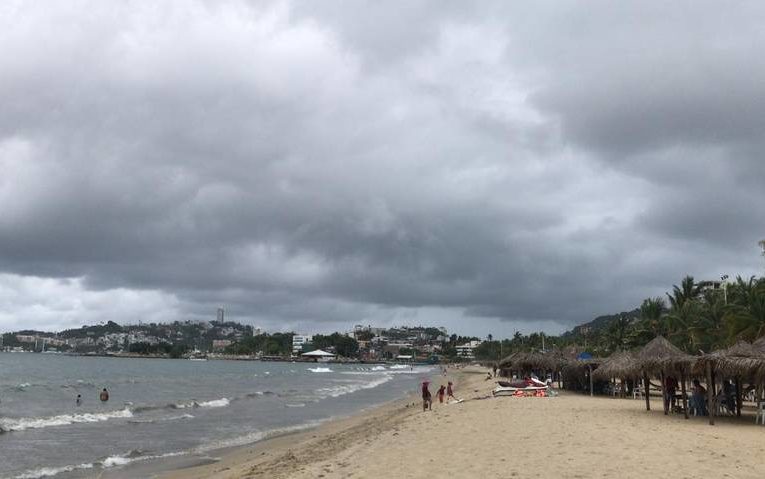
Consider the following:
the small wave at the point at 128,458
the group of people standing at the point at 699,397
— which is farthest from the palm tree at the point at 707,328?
the small wave at the point at 128,458

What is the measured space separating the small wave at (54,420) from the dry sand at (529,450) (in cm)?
1293

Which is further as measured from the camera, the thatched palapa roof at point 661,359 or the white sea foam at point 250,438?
the white sea foam at point 250,438

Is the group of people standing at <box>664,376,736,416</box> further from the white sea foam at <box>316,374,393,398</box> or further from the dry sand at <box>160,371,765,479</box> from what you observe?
the white sea foam at <box>316,374,393,398</box>

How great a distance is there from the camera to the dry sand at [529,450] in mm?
11156

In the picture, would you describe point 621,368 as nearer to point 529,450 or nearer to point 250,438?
point 529,450

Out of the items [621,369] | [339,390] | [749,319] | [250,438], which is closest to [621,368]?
[621,369]

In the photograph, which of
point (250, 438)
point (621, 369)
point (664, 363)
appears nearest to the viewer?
point (664, 363)

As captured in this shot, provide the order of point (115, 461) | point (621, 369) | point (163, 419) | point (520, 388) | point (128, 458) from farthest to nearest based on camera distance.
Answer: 1. point (520, 388)
2. point (163, 419)
3. point (621, 369)
4. point (128, 458)
5. point (115, 461)

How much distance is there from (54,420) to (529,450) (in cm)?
2611

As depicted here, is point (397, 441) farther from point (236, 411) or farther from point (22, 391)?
point (22, 391)

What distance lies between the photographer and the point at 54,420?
30.5 meters

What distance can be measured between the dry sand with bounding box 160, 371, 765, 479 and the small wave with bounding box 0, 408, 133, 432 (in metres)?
12.9

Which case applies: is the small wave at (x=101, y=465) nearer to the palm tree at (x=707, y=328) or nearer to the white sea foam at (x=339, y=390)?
the white sea foam at (x=339, y=390)

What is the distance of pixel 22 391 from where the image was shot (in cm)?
5134
